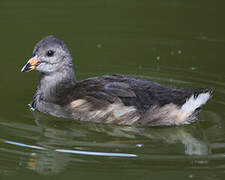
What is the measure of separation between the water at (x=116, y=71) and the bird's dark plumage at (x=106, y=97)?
155 mm

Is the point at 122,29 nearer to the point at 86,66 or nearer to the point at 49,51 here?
the point at 86,66

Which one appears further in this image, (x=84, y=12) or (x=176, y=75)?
(x=84, y=12)

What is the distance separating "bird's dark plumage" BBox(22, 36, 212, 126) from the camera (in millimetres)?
9359

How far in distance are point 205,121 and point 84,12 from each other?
236 inches

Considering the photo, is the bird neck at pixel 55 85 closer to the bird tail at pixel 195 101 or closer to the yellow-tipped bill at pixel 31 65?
the yellow-tipped bill at pixel 31 65

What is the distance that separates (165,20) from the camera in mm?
14500

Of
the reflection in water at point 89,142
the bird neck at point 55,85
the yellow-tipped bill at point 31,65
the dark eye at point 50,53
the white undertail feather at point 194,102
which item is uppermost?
the dark eye at point 50,53

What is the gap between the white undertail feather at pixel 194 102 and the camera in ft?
30.4

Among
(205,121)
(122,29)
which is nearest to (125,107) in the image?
(205,121)

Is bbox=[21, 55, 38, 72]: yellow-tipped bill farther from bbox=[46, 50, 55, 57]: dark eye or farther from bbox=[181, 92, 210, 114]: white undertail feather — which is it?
bbox=[181, 92, 210, 114]: white undertail feather

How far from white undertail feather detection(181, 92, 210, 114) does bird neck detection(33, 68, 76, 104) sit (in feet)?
6.27

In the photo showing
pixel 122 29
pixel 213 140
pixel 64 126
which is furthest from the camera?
pixel 122 29

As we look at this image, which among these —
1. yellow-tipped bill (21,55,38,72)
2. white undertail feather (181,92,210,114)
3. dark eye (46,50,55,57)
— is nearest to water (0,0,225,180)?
white undertail feather (181,92,210,114)

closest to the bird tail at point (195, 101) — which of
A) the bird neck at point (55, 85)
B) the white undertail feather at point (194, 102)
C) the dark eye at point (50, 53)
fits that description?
the white undertail feather at point (194, 102)
